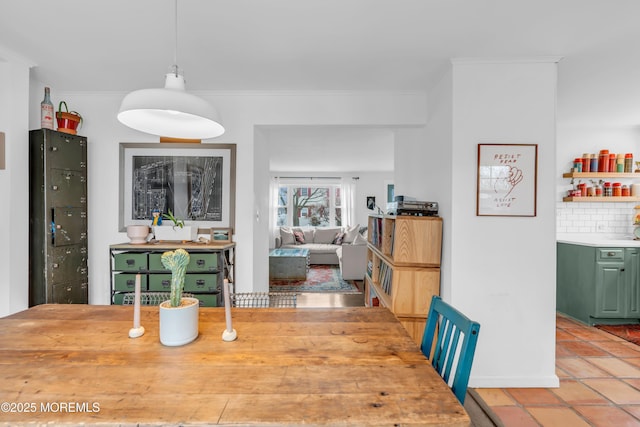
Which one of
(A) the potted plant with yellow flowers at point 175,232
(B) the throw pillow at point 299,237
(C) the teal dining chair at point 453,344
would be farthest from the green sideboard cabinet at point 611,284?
(B) the throw pillow at point 299,237

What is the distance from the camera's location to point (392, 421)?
0.83m

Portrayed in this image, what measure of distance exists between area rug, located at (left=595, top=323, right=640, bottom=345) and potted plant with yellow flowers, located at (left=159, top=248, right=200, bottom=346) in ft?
13.0

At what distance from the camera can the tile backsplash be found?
405cm

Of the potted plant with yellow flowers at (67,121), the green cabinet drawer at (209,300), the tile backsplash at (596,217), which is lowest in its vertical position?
the green cabinet drawer at (209,300)

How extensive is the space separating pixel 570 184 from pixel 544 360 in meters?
2.74

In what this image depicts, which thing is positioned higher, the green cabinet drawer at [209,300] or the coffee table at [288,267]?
the green cabinet drawer at [209,300]

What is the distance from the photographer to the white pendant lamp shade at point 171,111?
1.14 metres

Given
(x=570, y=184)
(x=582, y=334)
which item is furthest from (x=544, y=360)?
(x=570, y=184)

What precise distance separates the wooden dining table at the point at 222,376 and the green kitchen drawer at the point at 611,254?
3.14m

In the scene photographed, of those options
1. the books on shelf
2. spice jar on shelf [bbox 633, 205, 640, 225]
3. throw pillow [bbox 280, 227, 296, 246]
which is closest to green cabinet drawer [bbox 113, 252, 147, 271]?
the books on shelf

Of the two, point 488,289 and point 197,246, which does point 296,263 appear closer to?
point 197,246

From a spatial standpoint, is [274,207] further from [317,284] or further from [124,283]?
[124,283]

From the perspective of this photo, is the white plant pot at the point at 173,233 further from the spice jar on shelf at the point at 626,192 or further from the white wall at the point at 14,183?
the spice jar on shelf at the point at 626,192

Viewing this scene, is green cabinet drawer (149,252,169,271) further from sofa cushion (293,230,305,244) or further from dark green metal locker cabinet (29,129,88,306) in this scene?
sofa cushion (293,230,305,244)
